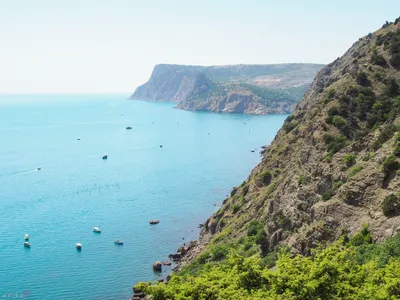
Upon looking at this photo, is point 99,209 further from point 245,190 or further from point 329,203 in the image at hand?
point 329,203

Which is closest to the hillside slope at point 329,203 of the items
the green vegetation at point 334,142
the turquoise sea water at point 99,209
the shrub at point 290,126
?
the green vegetation at point 334,142

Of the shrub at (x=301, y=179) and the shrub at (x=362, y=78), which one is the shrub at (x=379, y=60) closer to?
the shrub at (x=362, y=78)

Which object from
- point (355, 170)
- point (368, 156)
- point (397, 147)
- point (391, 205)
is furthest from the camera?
point (368, 156)

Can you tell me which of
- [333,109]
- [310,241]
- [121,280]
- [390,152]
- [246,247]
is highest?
[333,109]

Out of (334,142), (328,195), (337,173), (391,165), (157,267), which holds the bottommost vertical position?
(157,267)

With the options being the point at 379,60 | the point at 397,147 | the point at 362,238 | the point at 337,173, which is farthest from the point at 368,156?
the point at 379,60

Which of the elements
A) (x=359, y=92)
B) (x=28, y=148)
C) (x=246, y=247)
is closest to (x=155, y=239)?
(x=246, y=247)

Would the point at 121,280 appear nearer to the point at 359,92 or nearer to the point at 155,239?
the point at 155,239
